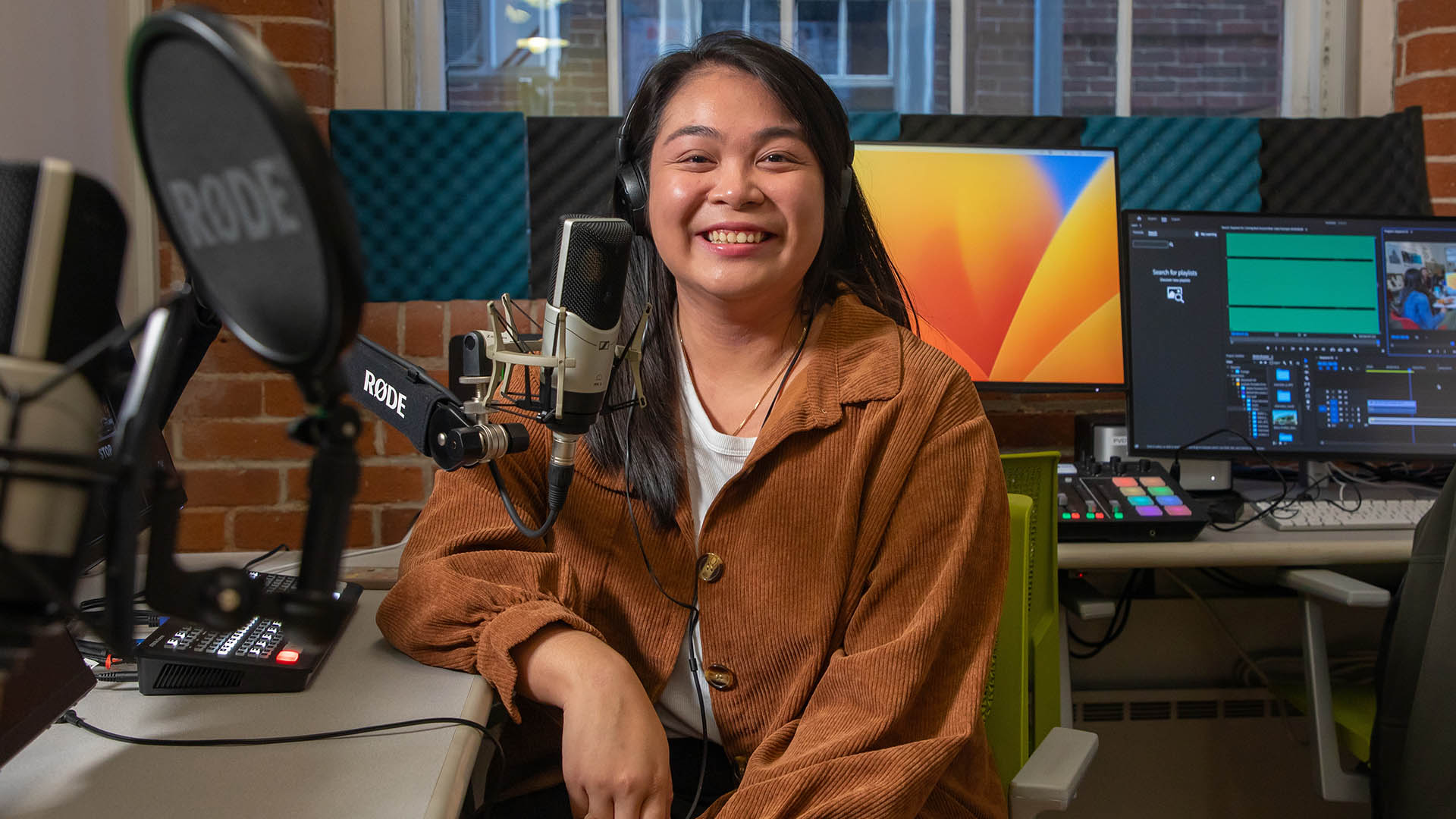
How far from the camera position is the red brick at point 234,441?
2.00 m

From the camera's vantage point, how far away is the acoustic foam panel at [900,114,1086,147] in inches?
82.4

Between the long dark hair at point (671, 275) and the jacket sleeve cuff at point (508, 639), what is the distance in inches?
7.8

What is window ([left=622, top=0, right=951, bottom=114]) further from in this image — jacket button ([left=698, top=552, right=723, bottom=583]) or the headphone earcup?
jacket button ([left=698, top=552, right=723, bottom=583])

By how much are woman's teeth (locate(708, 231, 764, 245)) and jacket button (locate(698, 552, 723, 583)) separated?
356 millimetres

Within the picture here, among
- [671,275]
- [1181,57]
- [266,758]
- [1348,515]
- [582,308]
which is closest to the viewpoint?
[266,758]

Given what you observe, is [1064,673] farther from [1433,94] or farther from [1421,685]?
[1433,94]

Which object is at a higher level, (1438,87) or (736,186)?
(1438,87)

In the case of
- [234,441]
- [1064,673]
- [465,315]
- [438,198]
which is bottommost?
[1064,673]

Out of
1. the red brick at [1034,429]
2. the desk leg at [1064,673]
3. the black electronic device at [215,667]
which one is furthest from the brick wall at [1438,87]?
the black electronic device at [215,667]

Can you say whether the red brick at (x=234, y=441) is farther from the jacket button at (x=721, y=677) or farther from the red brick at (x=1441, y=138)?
the red brick at (x=1441, y=138)

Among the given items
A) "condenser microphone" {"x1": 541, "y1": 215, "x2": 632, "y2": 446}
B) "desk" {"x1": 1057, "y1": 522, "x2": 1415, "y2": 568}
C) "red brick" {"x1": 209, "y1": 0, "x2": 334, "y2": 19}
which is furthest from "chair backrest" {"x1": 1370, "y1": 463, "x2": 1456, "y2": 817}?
"red brick" {"x1": 209, "y1": 0, "x2": 334, "y2": 19}

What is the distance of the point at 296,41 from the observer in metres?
1.97

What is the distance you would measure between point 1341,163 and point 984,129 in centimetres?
74

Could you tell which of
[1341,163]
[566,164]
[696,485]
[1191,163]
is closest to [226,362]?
[566,164]
